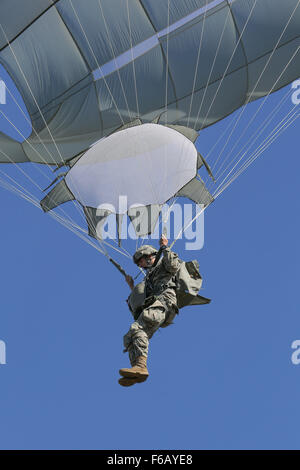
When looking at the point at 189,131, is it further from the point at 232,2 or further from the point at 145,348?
the point at 145,348

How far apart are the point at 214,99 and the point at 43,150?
2797mm

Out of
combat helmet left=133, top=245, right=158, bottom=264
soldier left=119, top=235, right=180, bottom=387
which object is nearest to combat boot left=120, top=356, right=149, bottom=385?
soldier left=119, top=235, right=180, bottom=387

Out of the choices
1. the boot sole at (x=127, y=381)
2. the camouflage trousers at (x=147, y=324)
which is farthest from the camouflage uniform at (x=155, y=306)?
Result: the boot sole at (x=127, y=381)

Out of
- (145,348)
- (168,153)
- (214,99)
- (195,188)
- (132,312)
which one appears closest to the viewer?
(145,348)

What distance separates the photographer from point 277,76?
45.8ft

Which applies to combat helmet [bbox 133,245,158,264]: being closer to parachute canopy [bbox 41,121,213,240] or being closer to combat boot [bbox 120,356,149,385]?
combat boot [bbox 120,356,149,385]

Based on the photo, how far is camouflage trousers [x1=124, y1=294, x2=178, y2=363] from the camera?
9766 mm

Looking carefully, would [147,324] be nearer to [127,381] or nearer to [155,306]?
[155,306]

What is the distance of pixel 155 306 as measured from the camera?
396 inches

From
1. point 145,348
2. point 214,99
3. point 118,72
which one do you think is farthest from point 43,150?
point 145,348

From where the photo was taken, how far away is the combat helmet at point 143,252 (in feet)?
34.5

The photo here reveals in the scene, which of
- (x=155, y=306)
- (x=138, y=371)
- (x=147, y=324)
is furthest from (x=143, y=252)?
(x=138, y=371)

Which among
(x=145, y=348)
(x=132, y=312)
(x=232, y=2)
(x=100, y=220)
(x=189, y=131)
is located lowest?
(x=145, y=348)

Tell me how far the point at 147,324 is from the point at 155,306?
24cm
